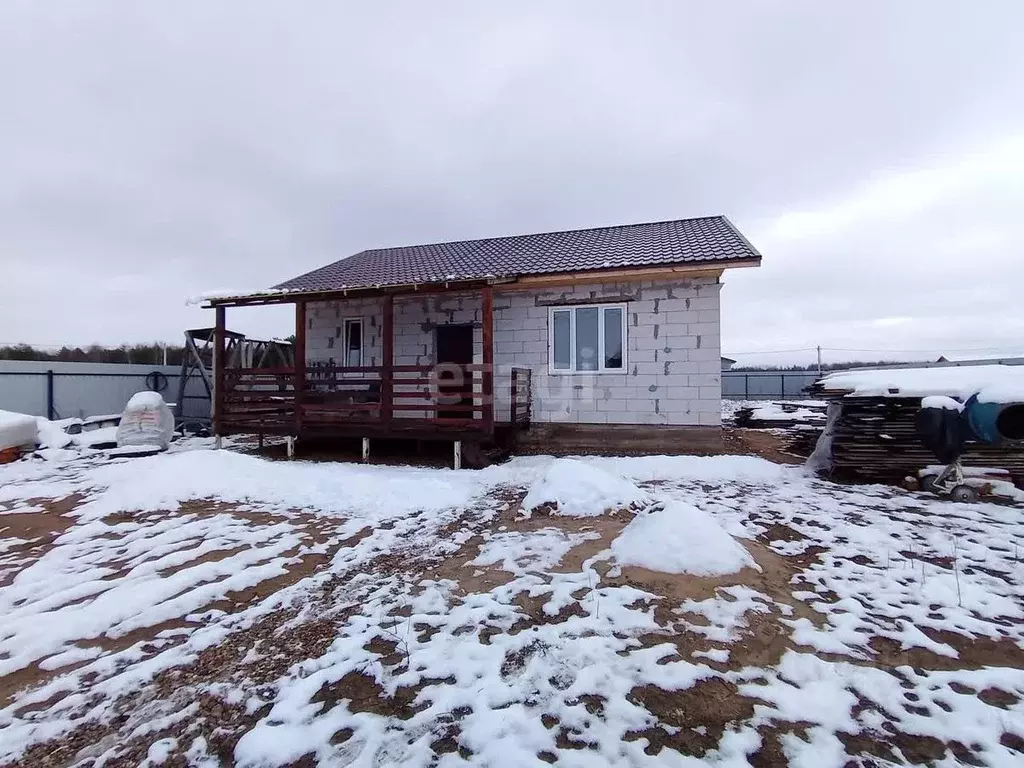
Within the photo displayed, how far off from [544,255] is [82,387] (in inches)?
521

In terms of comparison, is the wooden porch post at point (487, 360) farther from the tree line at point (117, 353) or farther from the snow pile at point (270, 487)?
the tree line at point (117, 353)

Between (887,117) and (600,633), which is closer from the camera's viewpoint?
(600,633)

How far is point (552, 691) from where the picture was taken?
2.31m

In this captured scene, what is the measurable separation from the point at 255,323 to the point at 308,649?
25.6 metres

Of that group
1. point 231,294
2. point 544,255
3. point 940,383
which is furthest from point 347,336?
point 940,383

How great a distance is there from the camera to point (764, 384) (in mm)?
22891

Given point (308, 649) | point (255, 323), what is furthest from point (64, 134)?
point (308, 649)

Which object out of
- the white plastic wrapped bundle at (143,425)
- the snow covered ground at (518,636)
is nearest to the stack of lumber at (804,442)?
the snow covered ground at (518,636)

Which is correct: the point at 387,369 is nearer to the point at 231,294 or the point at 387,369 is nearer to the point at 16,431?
the point at 231,294

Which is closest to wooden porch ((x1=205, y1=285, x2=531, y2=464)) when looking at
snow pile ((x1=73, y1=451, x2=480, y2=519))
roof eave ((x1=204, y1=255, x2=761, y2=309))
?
roof eave ((x1=204, y1=255, x2=761, y2=309))

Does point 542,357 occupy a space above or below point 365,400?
above

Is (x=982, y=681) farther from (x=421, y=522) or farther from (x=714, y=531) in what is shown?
(x=421, y=522)

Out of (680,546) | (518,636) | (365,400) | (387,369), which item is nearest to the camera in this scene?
(518,636)

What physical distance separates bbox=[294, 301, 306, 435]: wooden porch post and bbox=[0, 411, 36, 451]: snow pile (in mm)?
5503
